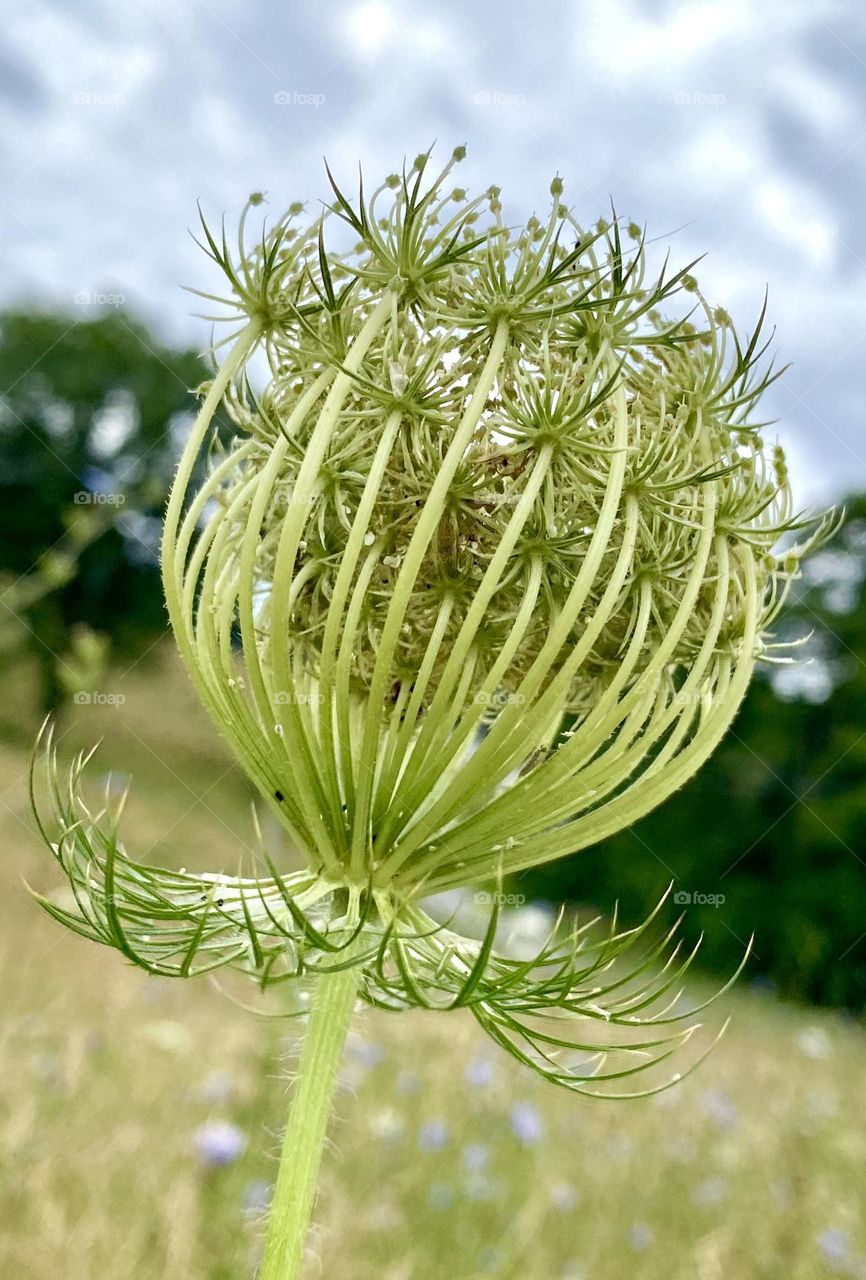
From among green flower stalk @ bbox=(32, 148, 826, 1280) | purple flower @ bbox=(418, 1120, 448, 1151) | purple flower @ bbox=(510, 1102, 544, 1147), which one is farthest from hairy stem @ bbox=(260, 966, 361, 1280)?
purple flower @ bbox=(418, 1120, 448, 1151)

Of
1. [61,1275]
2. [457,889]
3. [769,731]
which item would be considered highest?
[769,731]

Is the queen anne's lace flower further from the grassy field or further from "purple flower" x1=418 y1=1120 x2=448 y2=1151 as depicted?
"purple flower" x1=418 y1=1120 x2=448 y2=1151

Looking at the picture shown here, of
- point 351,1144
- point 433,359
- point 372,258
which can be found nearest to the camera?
point 433,359

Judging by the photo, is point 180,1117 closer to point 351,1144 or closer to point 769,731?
point 351,1144

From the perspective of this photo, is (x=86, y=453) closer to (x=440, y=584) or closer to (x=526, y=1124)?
(x=526, y=1124)

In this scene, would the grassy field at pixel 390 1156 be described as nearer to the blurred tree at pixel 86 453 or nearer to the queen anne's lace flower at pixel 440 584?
the queen anne's lace flower at pixel 440 584

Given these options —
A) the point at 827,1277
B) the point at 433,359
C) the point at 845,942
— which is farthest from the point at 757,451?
the point at 845,942
